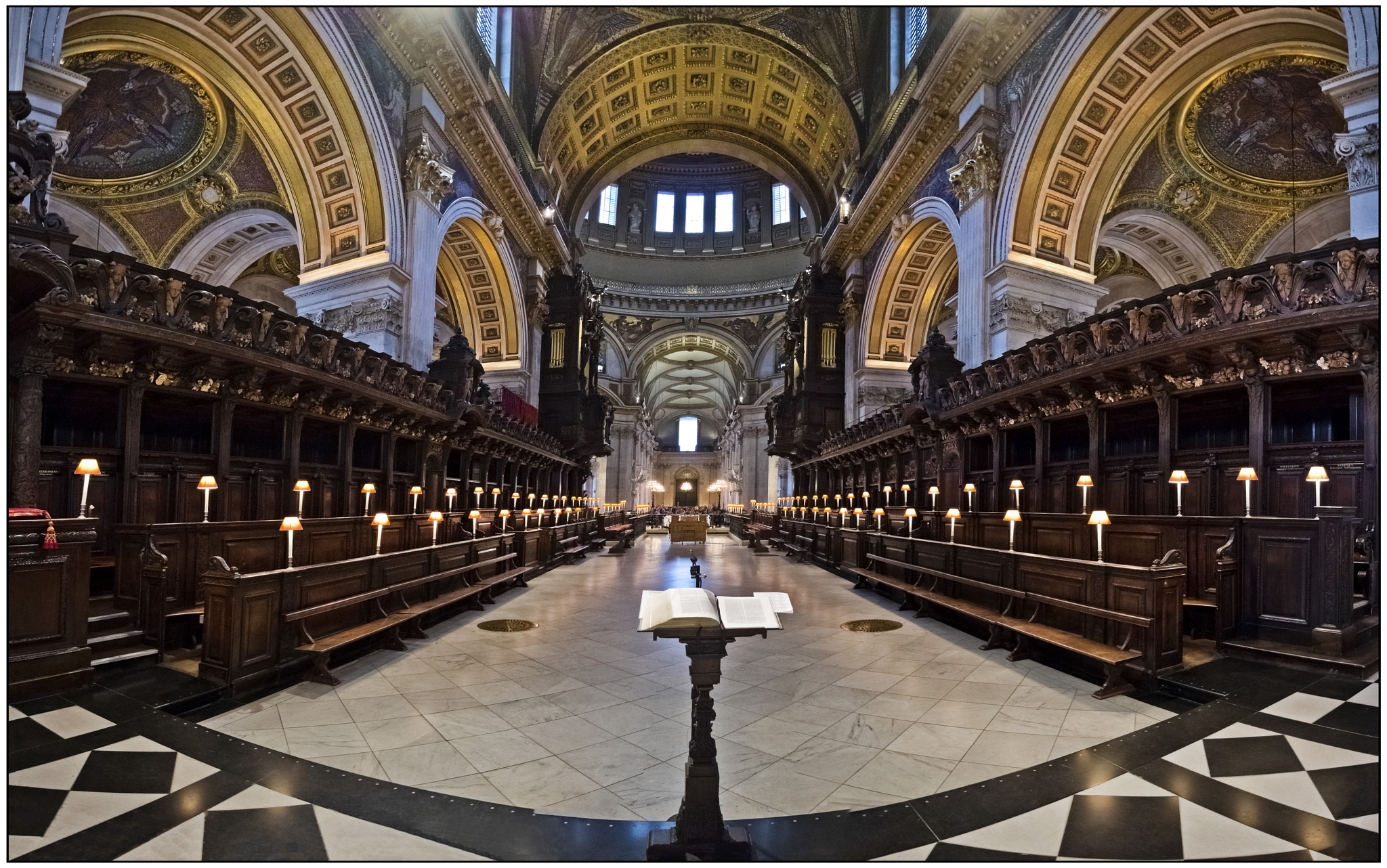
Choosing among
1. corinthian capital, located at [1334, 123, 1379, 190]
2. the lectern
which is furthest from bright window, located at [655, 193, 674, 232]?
the lectern

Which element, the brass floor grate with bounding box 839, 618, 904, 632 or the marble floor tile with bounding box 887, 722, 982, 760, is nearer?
the marble floor tile with bounding box 887, 722, 982, 760

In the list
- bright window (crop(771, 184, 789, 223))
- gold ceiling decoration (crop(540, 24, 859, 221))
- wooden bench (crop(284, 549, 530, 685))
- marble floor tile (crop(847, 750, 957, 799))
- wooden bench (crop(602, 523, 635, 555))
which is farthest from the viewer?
bright window (crop(771, 184, 789, 223))

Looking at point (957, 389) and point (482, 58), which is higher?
point (482, 58)

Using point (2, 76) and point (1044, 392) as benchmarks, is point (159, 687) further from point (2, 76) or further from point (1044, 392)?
point (1044, 392)

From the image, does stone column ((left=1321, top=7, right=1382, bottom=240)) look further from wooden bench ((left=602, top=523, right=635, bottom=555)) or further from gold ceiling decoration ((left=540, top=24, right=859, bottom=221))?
gold ceiling decoration ((left=540, top=24, right=859, bottom=221))

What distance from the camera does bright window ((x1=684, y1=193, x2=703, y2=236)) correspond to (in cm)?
4409

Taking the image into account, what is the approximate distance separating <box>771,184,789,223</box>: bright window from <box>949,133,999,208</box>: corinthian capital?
92.1 feet

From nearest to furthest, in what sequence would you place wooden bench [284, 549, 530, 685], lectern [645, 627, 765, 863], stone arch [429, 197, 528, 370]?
lectern [645, 627, 765, 863]
wooden bench [284, 549, 530, 685]
stone arch [429, 197, 528, 370]

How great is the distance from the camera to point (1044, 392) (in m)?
9.77

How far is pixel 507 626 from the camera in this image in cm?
748

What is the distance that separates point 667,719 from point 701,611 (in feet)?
6.70

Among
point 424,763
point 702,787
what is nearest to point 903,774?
point 702,787

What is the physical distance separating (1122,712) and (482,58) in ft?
65.8

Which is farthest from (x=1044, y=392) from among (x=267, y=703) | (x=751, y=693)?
(x=267, y=703)
